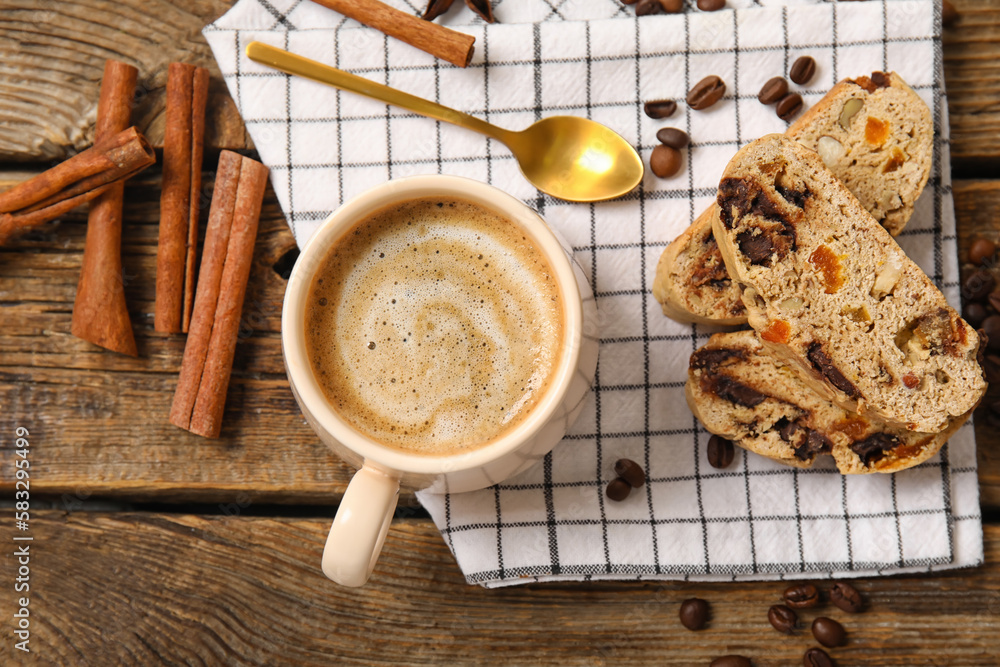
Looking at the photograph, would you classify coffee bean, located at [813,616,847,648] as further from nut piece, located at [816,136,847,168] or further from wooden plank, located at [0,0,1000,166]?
wooden plank, located at [0,0,1000,166]

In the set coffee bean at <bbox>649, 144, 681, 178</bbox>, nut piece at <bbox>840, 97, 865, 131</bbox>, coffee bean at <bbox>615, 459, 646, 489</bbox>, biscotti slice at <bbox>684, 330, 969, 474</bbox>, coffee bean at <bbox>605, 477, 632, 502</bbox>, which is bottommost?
coffee bean at <bbox>605, 477, 632, 502</bbox>

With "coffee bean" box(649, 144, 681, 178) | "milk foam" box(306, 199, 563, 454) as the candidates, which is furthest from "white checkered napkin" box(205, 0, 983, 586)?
"milk foam" box(306, 199, 563, 454)

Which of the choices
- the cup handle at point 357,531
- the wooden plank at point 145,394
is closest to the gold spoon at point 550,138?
the wooden plank at point 145,394

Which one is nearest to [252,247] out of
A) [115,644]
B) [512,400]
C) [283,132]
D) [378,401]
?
[283,132]

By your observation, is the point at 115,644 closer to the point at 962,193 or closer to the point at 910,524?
the point at 910,524

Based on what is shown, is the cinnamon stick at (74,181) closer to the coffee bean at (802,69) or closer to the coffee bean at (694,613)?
the coffee bean at (802,69)

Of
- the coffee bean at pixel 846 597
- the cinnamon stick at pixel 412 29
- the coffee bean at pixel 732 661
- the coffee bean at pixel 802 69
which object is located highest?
the cinnamon stick at pixel 412 29
